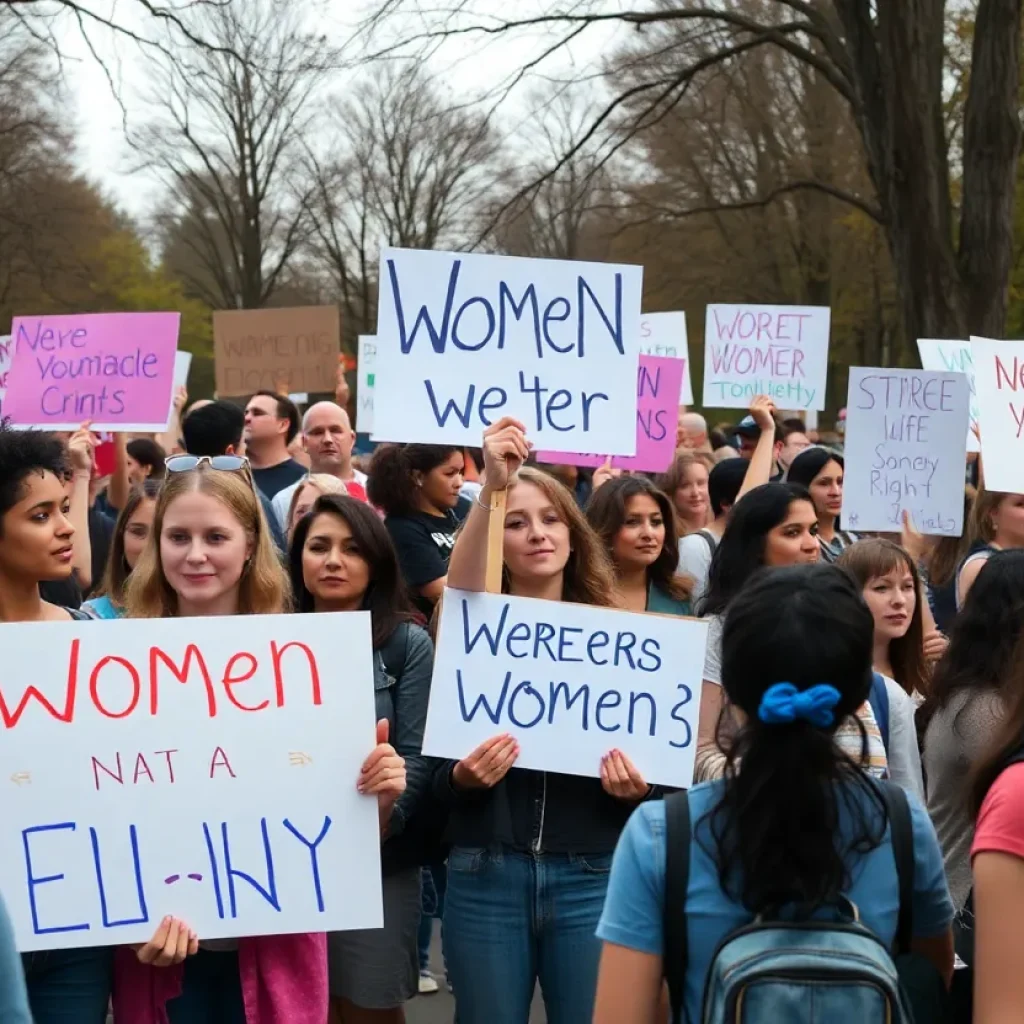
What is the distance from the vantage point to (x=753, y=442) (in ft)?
26.9

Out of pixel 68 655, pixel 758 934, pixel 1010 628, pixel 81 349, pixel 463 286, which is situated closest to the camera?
pixel 758 934

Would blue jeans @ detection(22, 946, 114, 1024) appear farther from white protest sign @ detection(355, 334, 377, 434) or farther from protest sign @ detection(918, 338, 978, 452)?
white protest sign @ detection(355, 334, 377, 434)

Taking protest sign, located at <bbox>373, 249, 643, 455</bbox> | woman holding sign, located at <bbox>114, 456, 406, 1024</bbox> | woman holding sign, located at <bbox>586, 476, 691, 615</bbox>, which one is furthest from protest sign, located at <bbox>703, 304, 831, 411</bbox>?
woman holding sign, located at <bbox>114, 456, 406, 1024</bbox>

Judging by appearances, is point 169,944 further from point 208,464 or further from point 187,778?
point 208,464

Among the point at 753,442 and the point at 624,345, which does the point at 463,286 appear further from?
the point at 753,442

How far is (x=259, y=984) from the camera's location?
9.59 feet

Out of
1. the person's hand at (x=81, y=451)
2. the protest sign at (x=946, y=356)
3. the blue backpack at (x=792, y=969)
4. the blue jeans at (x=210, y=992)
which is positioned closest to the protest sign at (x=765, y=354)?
the protest sign at (x=946, y=356)

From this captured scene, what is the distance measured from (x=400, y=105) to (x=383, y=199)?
9.46 feet

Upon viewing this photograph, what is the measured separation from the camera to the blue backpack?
6.21 ft

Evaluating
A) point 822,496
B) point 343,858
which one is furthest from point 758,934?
point 822,496

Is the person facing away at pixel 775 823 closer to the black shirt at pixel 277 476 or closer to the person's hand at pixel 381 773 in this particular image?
the person's hand at pixel 381 773

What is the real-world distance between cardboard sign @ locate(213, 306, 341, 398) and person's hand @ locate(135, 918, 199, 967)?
25.1 ft

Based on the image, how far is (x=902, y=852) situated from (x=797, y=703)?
0.29 metres

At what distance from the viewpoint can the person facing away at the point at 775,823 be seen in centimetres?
197
